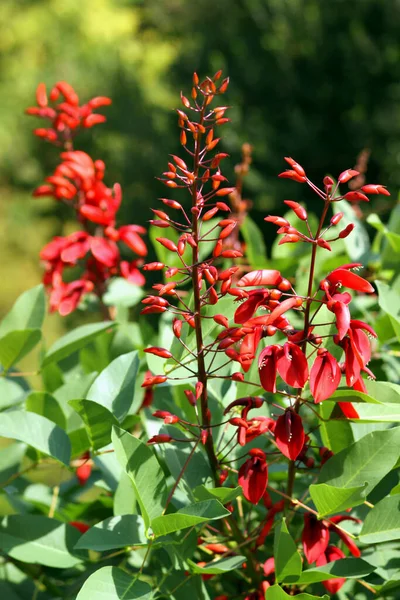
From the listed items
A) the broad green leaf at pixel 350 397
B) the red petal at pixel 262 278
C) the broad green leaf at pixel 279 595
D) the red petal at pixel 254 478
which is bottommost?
the broad green leaf at pixel 279 595

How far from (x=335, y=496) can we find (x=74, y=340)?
0.32 meters

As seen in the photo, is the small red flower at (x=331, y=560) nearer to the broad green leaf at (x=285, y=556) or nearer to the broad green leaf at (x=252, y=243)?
the broad green leaf at (x=285, y=556)

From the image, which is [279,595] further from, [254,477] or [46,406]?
[46,406]

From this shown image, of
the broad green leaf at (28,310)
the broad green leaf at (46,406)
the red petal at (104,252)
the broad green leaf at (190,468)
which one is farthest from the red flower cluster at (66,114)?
the broad green leaf at (190,468)

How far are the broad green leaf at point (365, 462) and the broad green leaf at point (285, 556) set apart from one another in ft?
0.18

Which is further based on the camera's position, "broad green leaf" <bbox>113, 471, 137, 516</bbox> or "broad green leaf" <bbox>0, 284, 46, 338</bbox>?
"broad green leaf" <bbox>0, 284, 46, 338</bbox>

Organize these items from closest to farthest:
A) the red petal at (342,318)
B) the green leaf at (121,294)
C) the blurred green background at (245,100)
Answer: the red petal at (342,318), the green leaf at (121,294), the blurred green background at (245,100)

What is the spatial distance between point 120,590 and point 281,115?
4.77 metres

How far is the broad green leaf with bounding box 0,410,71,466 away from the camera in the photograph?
1.84 ft

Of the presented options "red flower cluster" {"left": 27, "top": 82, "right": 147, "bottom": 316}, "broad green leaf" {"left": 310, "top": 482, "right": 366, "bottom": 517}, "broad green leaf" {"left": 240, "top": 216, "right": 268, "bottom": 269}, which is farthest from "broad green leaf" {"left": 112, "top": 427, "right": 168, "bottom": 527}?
"broad green leaf" {"left": 240, "top": 216, "right": 268, "bottom": 269}

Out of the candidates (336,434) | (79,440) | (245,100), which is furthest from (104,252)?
(245,100)

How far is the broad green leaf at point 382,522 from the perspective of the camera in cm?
52

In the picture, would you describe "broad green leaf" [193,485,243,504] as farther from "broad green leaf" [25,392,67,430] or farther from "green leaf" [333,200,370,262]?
"green leaf" [333,200,370,262]

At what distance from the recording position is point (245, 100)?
5.11m
